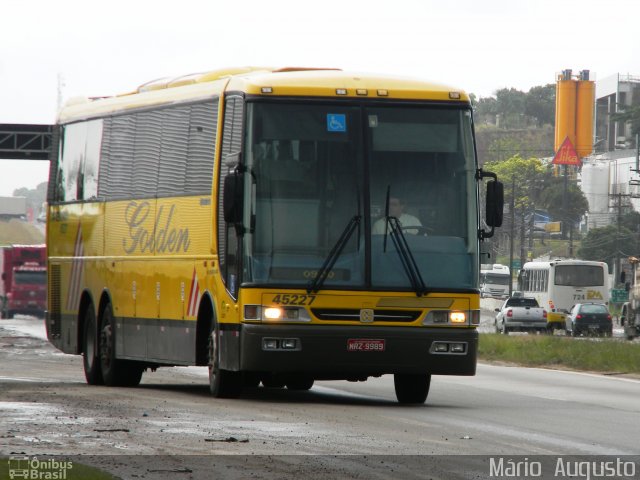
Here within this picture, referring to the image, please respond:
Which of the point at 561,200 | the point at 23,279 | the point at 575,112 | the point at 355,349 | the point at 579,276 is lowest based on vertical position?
the point at 23,279

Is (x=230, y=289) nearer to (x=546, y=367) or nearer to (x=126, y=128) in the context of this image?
(x=126, y=128)

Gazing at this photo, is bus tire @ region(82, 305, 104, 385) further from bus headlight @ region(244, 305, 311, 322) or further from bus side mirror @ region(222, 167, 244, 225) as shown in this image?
bus side mirror @ region(222, 167, 244, 225)

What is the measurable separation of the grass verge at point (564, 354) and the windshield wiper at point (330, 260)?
49.7ft

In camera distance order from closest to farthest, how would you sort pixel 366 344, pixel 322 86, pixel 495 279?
pixel 366 344, pixel 322 86, pixel 495 279

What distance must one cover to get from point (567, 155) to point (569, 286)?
99.2 metres

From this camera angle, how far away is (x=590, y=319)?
67812mm

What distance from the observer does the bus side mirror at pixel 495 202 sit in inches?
679

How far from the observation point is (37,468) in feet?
33.9

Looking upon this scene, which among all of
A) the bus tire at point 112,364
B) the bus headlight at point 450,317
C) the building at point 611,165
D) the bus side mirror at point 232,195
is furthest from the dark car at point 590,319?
the building at point 611,165

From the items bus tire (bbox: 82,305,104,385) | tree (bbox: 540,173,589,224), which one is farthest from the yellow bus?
tree (bbox: 540,173,589,224)

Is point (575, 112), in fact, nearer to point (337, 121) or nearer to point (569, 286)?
point (569, 286)

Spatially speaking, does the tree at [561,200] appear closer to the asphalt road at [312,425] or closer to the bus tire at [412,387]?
the asphalt road at [312,425]

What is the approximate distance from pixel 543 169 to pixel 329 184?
170 metres

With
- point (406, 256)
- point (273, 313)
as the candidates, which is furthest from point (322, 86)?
point (273, 313)
